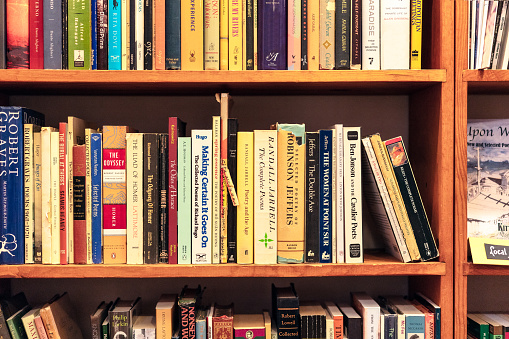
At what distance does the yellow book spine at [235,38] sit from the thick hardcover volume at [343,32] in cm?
22

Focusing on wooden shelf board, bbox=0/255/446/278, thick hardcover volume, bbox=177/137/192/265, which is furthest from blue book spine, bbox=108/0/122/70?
wooden shelf board, bbox=0/255/446/278

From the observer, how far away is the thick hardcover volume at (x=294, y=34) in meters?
0.97

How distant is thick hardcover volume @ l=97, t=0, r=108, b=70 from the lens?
3.17 ft

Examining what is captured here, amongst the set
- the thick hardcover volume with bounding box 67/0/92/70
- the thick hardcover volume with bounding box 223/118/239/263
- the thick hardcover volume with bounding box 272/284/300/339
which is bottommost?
the thick hardcover volume with bounding box 272/284/300/339

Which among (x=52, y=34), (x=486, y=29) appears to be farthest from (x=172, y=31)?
(x=486, y=29)

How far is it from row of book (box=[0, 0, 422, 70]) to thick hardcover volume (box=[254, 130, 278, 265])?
18 cm

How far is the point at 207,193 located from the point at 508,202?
731mm

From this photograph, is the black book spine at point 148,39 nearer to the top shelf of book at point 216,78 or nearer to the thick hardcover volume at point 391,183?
the top shelf of book at point 216,78

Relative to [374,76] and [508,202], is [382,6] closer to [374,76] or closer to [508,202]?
[374,76]

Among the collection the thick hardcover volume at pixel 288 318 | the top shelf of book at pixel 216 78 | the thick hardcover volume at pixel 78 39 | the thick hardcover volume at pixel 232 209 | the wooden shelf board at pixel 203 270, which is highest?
the thick hardcover volume at pixel 78 39

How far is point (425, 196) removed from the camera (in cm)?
105

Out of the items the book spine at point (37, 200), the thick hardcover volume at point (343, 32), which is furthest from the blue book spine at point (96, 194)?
the thick hardcover volume at point (343, 32)

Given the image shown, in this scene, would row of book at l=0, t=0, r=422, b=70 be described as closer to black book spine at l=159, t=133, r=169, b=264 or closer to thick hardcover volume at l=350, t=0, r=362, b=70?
thick hardcover volume at l=350, t=0, r=362, b=70

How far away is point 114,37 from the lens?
0.97 meters
